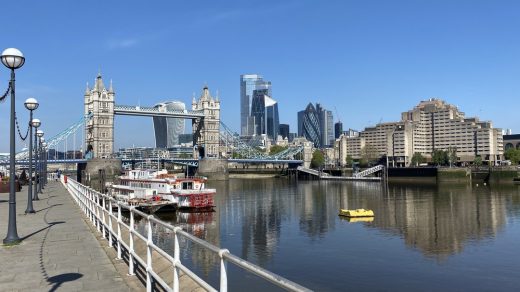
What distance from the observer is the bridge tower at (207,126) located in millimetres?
168375

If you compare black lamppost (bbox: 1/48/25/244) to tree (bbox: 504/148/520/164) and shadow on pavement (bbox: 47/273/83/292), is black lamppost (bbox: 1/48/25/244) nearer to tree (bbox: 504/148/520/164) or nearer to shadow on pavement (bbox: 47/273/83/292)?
shadow on pavement (bbox: 47/273/83/292)

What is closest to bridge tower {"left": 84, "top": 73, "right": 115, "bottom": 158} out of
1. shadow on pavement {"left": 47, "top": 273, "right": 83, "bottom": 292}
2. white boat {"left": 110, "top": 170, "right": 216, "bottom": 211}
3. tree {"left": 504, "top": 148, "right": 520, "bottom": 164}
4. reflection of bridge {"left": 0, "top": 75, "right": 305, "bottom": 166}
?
reflection of bridge {"left": 0, "top": 75, "right": 305, "bottom": 166}

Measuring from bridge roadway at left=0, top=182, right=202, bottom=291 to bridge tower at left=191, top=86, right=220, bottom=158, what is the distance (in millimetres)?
149571

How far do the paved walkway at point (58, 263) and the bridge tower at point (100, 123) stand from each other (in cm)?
12814

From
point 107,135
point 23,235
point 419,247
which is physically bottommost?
point 419,247

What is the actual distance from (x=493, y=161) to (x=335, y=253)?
185 meters

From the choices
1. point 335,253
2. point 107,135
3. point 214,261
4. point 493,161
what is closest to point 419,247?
point 335,253

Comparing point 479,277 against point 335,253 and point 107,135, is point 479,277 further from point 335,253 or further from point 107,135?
point 107,135

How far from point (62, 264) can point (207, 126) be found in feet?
530

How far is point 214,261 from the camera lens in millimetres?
23734

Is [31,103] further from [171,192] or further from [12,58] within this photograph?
[171,192]

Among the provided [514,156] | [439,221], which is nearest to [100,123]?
[439,221]

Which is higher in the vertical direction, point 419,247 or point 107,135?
point 107,135

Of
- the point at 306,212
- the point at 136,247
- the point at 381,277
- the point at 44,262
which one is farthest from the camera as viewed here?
the point at 306,212
